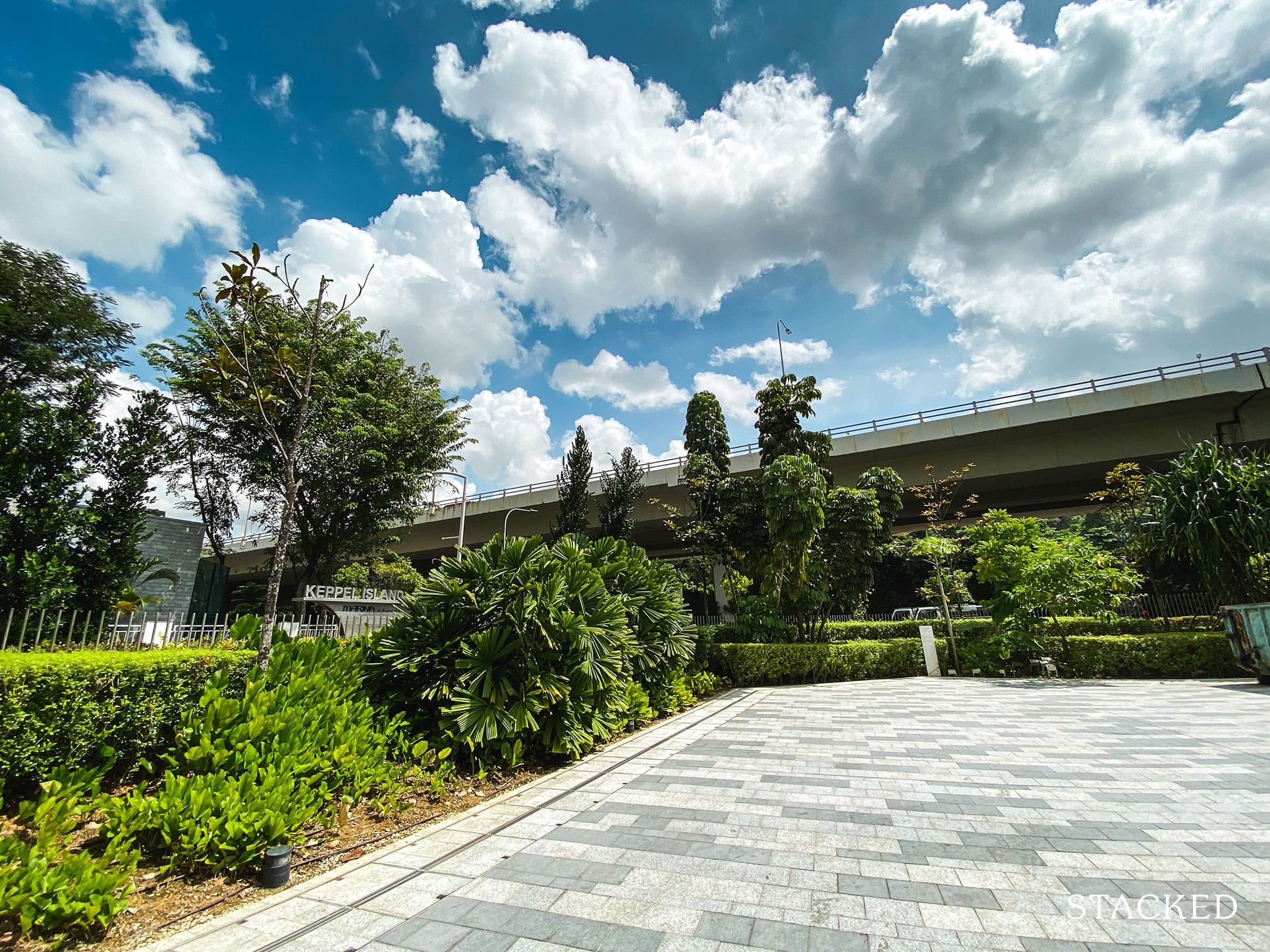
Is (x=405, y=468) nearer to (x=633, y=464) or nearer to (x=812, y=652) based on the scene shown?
(x=633, y=464)

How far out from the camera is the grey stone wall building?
18.3 metres

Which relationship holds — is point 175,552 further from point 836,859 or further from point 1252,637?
→ point 1252,637

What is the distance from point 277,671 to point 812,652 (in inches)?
471

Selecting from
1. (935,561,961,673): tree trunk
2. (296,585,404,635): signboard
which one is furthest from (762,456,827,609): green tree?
(296,585,404,635): signboard

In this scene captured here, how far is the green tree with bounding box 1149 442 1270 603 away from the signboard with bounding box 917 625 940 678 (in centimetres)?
566

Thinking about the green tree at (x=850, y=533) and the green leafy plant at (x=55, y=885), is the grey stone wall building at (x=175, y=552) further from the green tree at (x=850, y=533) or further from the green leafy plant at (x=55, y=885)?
the green tree at (x=850, y=533)

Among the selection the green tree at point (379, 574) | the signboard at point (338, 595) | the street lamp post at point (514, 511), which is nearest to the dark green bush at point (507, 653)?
the signboard at point (338, 595)

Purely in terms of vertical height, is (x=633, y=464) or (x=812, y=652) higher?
(x=633, y=464)

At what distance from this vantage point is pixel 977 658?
13922 mm

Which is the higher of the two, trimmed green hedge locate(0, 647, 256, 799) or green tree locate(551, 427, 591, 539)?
green tree locate(551, 427, 591, 539)

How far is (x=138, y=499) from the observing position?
827cm

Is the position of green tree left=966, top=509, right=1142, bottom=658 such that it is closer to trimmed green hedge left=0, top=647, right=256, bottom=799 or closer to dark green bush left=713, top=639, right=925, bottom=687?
dark green bush left=713, top=639, right=925, bottom=687

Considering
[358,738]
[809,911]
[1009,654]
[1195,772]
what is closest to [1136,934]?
[809,911]

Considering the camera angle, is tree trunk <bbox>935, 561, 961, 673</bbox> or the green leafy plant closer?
the green leafy plant
